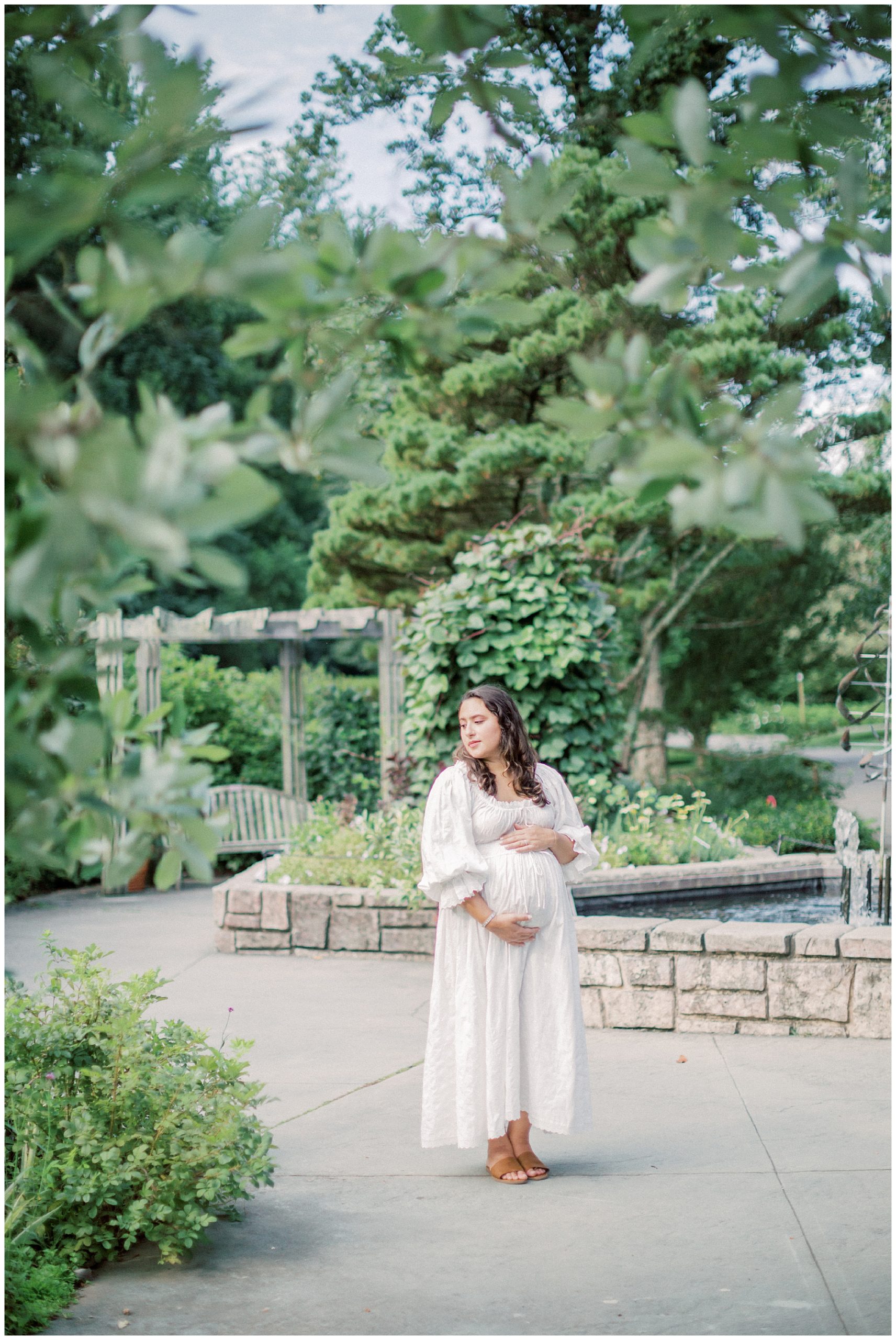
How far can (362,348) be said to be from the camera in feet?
4.74

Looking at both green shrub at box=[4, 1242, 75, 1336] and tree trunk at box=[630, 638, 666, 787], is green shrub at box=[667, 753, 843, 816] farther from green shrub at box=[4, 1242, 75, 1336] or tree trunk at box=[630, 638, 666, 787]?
green shrub at box=[4, 1242, 75, 1336]

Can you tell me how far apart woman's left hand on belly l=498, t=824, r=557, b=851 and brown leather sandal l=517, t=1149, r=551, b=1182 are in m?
0.96

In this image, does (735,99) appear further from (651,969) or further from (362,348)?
(651,969)

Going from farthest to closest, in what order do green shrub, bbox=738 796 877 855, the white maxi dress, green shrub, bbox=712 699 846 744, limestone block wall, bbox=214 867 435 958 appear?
green shrub, bbox=712 699 846 744 → green shrub, bbox=738 796 877 855 → limestone block wall, bbox=214 867 435 958 → the white maxi dress

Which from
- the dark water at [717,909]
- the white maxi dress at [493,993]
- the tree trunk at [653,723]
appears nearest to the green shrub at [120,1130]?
the white maxi dress at [493,993]

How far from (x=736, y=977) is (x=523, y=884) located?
211 cm

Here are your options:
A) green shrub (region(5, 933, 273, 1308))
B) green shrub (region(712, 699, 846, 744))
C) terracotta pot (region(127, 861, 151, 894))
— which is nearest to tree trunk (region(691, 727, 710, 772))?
green shrub (region(712, 699, 846, 744))

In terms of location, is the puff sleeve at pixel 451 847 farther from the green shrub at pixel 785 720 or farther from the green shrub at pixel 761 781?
the green shrub at pixel 785 720

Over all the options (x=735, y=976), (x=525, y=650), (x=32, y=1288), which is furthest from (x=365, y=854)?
(x=32, y=1288)

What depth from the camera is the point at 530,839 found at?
3.93 meters

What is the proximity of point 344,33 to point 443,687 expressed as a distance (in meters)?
7.20

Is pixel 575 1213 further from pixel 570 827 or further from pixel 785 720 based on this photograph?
pixel 785 720

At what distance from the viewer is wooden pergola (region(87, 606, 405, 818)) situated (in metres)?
9.74

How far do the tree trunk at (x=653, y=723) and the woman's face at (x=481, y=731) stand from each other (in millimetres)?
8544
